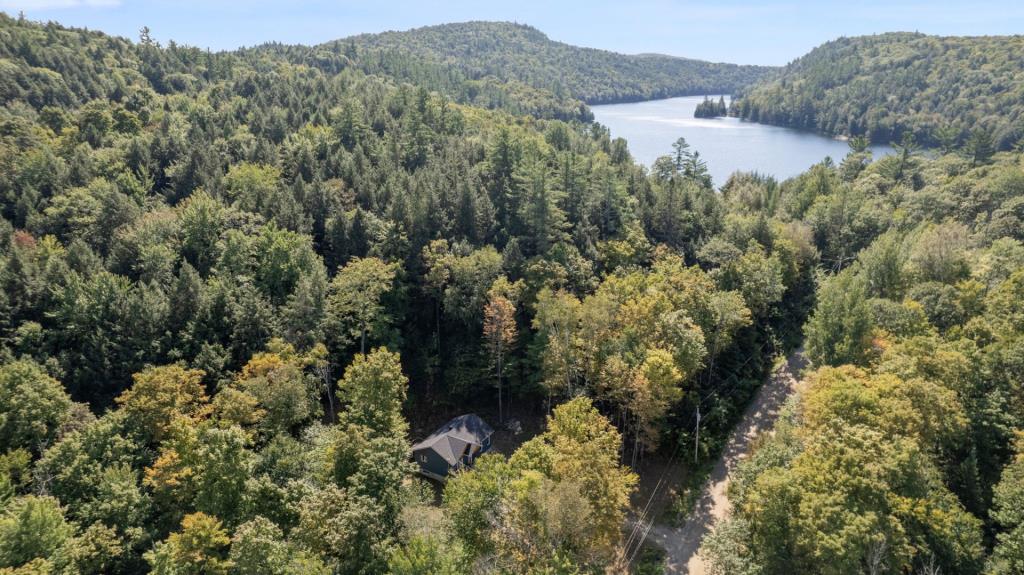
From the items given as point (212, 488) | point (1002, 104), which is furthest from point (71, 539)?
point (1002, 104)

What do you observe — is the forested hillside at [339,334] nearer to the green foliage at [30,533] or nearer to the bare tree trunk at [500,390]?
the green foliage at [30,533]

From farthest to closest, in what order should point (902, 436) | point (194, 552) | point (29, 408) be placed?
point (29, 408) < point (902, 436) < point (194, 552)

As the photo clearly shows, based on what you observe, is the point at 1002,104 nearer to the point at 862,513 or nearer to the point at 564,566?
the point at 862,513

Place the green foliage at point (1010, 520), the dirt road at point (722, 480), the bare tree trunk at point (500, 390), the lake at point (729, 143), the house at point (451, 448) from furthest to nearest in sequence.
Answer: the lake at point (729, 143) → the bare tree trunk at point (500, 390) → the house at point (451, 448) → the dirt road at point (722, 480) → the green foliage at point (1010, 520)

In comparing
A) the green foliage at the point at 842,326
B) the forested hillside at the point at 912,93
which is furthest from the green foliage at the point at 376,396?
the forested hillside at the point at 912,93

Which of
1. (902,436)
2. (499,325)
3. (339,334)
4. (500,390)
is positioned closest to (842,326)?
(902,436)

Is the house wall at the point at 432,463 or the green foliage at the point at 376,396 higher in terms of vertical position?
the green foliage at the point at 376,396

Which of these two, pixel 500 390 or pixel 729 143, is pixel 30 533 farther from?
pixel 729 143
